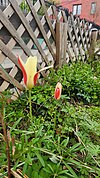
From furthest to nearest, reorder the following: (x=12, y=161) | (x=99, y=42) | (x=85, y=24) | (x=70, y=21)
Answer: (x=99, y=42)
(x=85, y=24)
(x=70, y=21)
(x=12, y=161)

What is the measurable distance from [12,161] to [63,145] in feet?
0.90

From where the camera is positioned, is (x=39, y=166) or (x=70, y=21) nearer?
(x=39, y=166)

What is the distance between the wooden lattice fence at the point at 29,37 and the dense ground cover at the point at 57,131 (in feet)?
0.81

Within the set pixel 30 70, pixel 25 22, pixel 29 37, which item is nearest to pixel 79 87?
pixel 29 37

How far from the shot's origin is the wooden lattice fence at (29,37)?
5.22ft

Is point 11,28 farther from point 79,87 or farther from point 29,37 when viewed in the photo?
point 79,87

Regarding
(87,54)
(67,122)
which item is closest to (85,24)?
(87,54)

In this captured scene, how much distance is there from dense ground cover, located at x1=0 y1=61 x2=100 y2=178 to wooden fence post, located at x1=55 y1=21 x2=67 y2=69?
0.36 metres

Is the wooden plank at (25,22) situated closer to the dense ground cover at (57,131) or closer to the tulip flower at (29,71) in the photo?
the dense ground cover at (57,131)

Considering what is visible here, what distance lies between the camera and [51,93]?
66.2 inches

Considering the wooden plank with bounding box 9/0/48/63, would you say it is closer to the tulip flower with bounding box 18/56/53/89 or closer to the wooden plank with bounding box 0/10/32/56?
the wooden plank with bounding box 0/10/32/56

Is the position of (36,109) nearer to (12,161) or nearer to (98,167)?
(98,167)

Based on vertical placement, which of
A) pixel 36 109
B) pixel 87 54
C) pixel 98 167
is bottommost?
pixel 87 54

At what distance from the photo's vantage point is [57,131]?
1.22 meters
